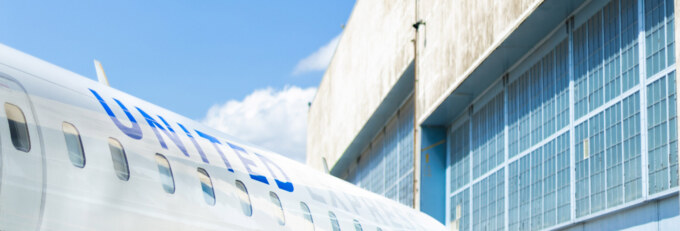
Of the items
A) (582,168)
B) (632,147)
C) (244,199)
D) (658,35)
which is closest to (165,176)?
(244,199)

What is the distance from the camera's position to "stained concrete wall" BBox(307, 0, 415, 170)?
40.9m

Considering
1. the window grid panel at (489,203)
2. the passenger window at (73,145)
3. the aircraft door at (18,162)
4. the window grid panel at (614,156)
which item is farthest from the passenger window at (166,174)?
the window grid panel at (489,203)

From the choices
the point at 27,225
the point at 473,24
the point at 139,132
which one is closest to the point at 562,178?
the point at 473,24

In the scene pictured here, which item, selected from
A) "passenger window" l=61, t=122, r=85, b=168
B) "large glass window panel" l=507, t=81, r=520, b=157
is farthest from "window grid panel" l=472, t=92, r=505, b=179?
"passenger window" l=61, t=122, r=85, b=168

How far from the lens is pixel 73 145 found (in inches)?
259

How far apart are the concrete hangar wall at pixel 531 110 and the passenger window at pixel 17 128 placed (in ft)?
47.9

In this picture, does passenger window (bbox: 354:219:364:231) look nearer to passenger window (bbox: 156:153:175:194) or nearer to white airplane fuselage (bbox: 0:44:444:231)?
white airplane fuselage (bbox: 0:44:444:231)

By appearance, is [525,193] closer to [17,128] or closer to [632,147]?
[632,147]

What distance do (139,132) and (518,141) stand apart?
21534 mm

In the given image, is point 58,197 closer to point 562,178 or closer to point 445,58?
point 562,178

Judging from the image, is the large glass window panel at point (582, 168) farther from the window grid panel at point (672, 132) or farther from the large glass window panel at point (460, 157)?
the large glass window panel at point (460, 157)

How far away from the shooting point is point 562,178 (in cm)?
2442

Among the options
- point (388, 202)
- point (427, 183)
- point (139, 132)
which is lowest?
point (139, 132)

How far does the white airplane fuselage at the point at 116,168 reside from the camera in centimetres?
596
